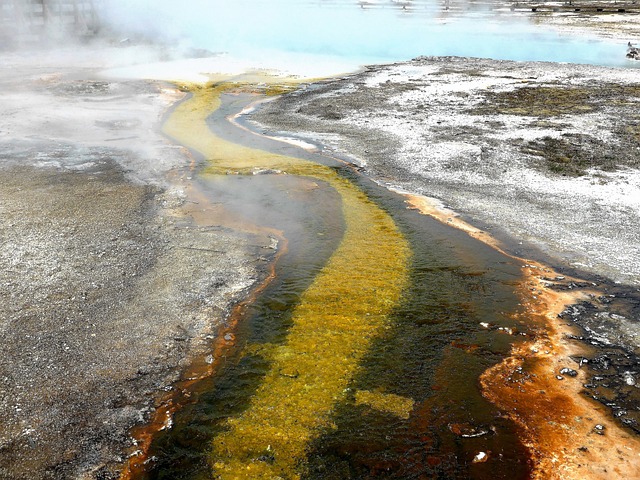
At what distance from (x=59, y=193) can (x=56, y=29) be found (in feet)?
87.4

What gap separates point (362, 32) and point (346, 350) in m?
34.1

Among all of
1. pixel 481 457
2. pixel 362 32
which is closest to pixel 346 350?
pixel 481 457

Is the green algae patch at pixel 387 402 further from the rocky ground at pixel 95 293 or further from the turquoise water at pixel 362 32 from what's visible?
the turquoise water at pixel 362 32

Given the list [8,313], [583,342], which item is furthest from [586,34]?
[8,313]

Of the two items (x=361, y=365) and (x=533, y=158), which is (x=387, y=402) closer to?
(x=361, y=365)

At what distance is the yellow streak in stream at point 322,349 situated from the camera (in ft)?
12.7

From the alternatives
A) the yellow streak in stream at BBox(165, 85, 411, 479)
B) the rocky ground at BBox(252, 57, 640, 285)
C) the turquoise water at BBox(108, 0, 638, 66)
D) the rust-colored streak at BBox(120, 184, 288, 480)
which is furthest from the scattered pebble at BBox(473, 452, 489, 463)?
the turquoise water at BBox(108, 0, 638, 66)

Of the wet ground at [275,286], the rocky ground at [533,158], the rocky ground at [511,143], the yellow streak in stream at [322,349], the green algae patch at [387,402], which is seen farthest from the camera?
the rocky ground at [511,143]

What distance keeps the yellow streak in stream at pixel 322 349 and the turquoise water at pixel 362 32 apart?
1791cm

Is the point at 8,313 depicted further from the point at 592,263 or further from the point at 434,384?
the point at 592,263

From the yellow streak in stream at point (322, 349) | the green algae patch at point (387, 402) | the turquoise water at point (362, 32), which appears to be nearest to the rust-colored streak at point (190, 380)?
the yellow streak in stream at point (322, 349)

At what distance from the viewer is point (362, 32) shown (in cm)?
3547

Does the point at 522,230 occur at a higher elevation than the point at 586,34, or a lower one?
lower

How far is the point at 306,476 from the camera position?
3.69m
